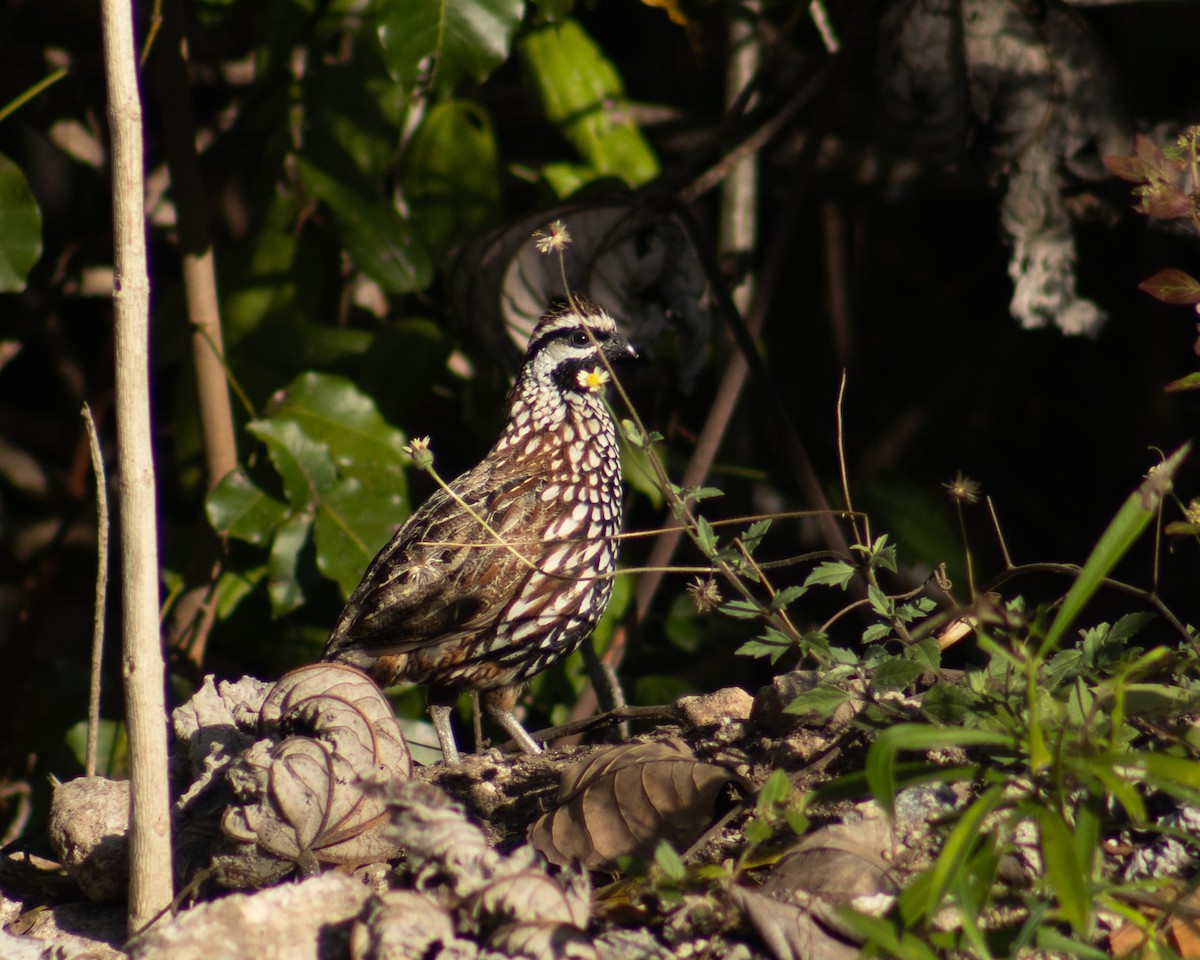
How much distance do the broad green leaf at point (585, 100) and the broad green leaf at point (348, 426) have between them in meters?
1.16

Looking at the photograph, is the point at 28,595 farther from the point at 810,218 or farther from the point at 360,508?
the point at 810,218

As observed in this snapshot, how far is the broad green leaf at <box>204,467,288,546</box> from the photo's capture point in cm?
427

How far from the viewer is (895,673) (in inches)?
93.1

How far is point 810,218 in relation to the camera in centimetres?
674

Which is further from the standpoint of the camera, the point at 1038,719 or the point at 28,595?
the point at 28,595

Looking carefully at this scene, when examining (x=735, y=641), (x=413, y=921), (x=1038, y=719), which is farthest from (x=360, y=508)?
(x=1038, y=719)

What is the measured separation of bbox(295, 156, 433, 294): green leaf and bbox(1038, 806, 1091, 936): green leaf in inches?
117

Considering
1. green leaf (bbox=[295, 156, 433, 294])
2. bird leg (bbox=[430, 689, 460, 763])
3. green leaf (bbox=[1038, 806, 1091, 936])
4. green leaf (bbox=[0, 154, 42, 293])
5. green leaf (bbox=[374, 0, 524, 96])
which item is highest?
green leaf (bbox=[374, 0, 524, 96])

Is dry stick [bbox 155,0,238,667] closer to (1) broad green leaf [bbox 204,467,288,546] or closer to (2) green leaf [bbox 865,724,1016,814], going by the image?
(1) broad green leaf [bbox 204,467,288,546]

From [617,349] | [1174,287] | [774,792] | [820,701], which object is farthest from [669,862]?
Answer: [617,349]

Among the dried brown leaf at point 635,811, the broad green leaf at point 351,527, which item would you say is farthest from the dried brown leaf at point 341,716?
the broad green leaf at point 351,527

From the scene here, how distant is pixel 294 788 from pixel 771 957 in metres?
0.89

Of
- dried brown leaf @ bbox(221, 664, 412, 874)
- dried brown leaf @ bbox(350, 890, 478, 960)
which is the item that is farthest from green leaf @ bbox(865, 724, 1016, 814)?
dried brown leaf @ bbox(221, 664, 412, 874)

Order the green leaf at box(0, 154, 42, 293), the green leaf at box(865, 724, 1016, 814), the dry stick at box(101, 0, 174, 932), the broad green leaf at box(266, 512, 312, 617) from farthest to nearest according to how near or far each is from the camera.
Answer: the broad green leaf at box(266, 512, 312, 617) < the green leaf at box(0, 154, 42, 293) < the dry stick at box(101, 0, 174, 932) < the green leaf at box(865, 724, 1016, 814)
